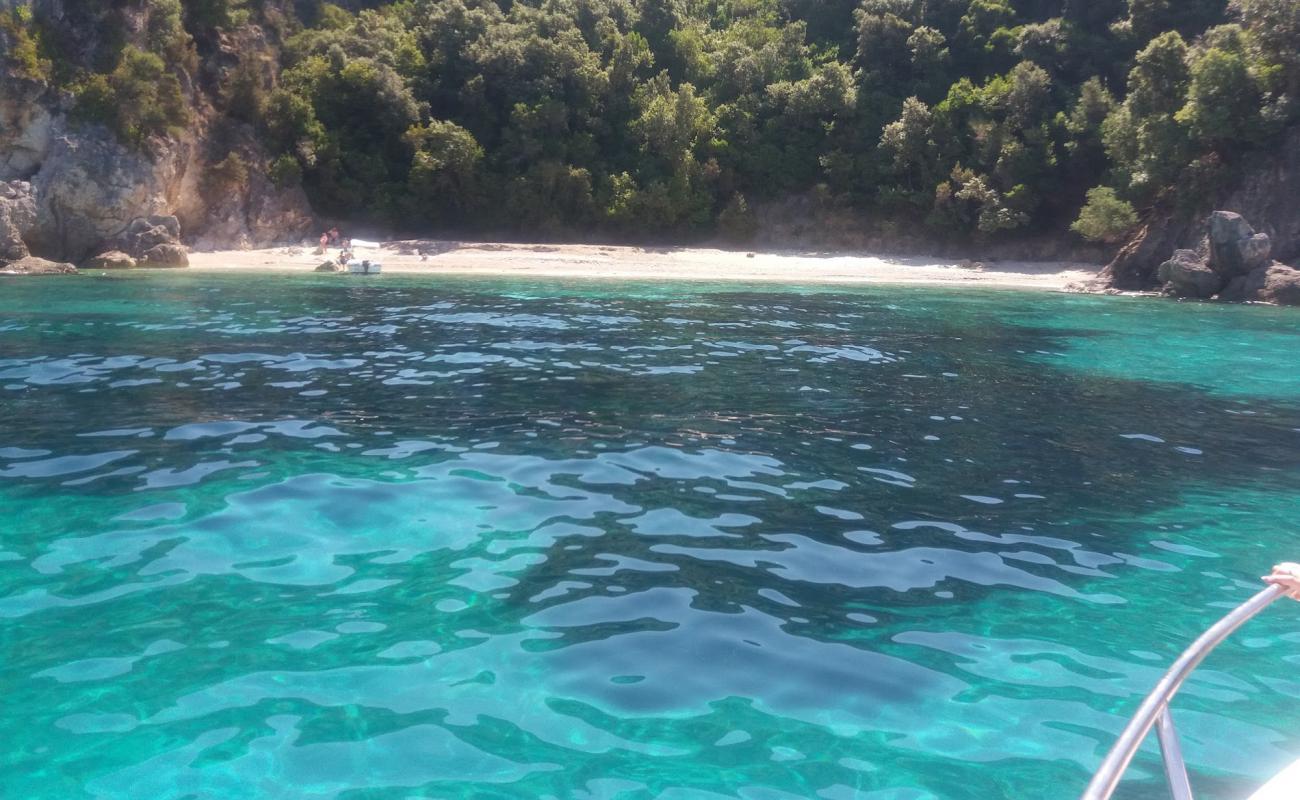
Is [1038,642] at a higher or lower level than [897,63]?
lower

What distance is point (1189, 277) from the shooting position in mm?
28984

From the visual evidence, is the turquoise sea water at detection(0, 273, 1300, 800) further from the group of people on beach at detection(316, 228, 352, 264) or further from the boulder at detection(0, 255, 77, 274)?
the group of people on beach at detection(316, 228, 352, 264)

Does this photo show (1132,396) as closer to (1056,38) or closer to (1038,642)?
(1038,642)

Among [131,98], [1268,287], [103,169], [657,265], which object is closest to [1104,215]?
[1268,287]

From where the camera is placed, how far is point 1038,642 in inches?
218

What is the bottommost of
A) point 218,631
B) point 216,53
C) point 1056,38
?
point 218,631

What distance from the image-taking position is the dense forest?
36406mm

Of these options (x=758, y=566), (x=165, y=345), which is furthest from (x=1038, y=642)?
(x=165, y=345)

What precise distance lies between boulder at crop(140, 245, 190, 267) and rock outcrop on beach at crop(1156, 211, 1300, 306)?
32.4 meters

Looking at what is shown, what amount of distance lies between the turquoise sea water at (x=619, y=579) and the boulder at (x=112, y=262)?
19.1m

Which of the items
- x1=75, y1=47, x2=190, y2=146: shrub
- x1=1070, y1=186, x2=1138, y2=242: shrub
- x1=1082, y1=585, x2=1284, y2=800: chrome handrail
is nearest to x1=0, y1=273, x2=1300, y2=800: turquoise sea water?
x1=1082, y1=585, x2=1284, y2=800: chrome handrail

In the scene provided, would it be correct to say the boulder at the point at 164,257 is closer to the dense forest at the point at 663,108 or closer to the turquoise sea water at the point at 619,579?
the dense forest at the point at 663,108

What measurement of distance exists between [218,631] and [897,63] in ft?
139

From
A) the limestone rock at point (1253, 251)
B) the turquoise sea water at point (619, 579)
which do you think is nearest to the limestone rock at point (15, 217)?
the turquoise sea water at point (619, 579)
